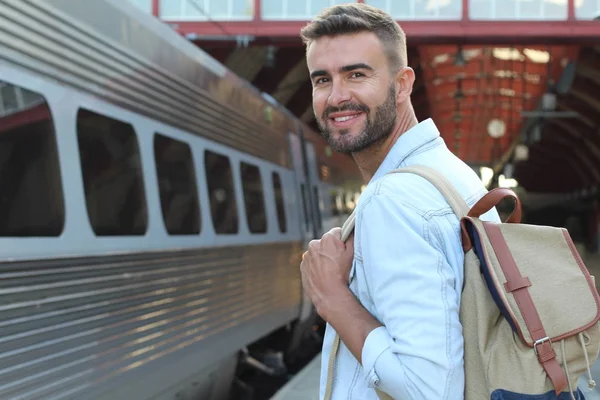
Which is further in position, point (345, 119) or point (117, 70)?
point (117, 70)

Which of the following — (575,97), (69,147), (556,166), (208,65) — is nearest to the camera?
(69,147)

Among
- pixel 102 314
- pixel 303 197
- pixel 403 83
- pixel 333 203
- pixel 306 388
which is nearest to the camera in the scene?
pixel 403 83

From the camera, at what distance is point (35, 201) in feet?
13.4

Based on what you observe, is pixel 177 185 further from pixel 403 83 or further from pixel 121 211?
pixel 403 83

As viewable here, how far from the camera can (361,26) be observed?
1.85 m

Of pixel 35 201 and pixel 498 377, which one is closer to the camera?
pixel 498 377

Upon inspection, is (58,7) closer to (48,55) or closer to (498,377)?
(48,55)

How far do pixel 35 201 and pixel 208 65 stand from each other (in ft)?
11.5

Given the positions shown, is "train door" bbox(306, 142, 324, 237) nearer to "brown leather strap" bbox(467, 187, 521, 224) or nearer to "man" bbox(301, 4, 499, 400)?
"man" bbox(301, 4, 499, 400)

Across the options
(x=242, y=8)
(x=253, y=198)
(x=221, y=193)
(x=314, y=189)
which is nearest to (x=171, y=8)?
(x=242, y=8)

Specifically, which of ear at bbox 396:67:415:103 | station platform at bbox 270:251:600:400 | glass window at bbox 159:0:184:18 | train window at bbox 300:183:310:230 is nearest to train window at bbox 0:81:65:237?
ear at bbox 396:67:415:103

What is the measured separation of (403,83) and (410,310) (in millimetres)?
598

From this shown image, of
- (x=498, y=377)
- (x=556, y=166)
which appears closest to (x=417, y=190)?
(x=498, y=377)

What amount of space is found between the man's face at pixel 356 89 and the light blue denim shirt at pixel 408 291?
185 mm
